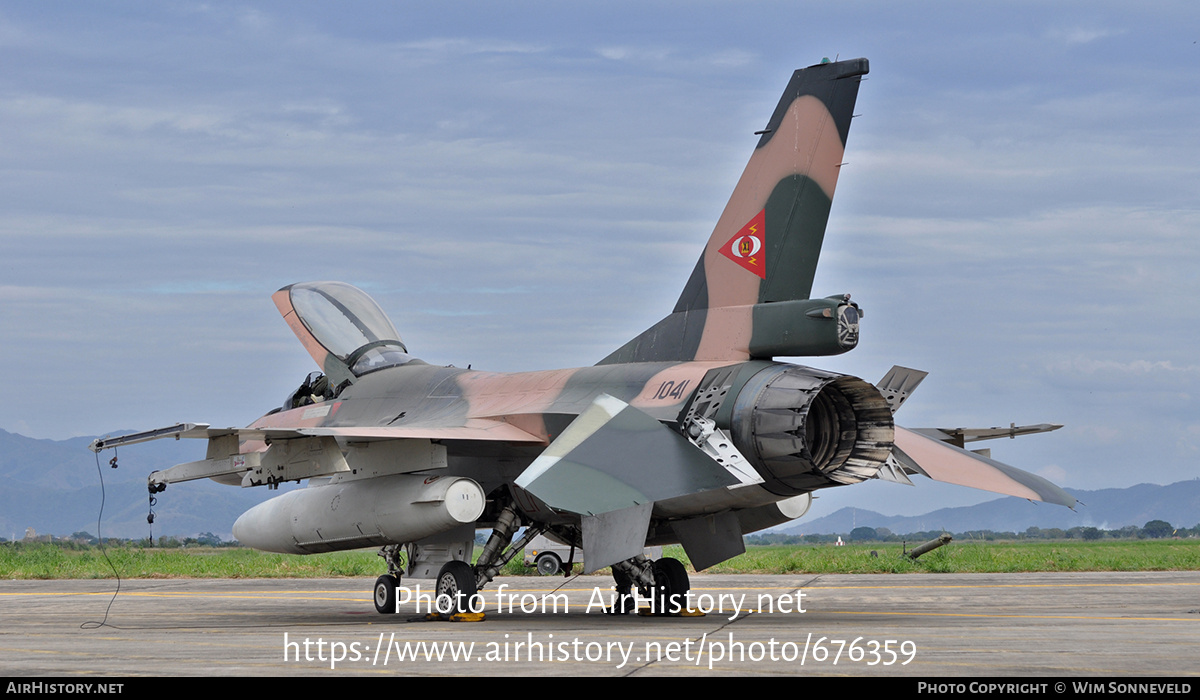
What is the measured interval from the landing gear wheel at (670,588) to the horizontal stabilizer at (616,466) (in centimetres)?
310

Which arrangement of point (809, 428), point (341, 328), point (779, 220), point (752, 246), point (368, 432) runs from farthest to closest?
point (341, 328) < point (368, 432) < point (752, 246) < point (779, 220) < point (809, 428)

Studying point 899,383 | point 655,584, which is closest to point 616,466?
point 655,584

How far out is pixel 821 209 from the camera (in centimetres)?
1377

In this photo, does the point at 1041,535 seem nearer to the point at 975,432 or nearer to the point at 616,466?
the point at 975,432

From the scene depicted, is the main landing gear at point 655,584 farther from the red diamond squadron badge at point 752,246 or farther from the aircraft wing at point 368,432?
the red diamond squadron badge at point 752,246

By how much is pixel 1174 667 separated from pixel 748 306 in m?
6.36

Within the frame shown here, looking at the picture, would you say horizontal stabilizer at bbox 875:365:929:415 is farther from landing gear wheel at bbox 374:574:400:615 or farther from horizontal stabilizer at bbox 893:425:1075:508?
landing gear wheel at bbox 374:574:400:615

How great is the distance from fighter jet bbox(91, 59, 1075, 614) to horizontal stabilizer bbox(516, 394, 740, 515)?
0.07ft

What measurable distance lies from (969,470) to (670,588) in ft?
12.6

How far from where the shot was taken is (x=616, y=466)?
12500mm

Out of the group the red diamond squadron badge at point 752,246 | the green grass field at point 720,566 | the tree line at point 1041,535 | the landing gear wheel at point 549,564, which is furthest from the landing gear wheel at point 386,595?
the tree line at point 1041,535
